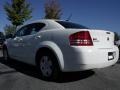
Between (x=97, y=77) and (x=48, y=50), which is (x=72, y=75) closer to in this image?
(x=97, y=77)

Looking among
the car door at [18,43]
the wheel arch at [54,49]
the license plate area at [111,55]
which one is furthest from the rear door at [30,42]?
the license plate area at [111,55]

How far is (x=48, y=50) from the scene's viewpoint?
5996 millimetres

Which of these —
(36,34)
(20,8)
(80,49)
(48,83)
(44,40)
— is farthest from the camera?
(20,8)

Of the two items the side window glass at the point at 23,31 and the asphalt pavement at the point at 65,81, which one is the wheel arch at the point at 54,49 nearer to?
the asphalt pavement at the point at 65,81

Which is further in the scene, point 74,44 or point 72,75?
point 72,75

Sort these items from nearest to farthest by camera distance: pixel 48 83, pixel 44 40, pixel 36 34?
pixel 48 83, pixel 44 40, pixel 36 34

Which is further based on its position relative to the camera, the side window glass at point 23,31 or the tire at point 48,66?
the side window glass at point 23,31

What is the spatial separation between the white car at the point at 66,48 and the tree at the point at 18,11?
1759 centimetres

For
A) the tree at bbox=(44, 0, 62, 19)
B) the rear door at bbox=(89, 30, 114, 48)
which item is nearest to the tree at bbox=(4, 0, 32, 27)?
the tree at bbox=(44, 0, 62, 19)

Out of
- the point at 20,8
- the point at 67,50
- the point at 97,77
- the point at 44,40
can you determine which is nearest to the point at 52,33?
the point at 44,40

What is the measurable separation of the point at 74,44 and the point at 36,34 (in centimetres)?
152

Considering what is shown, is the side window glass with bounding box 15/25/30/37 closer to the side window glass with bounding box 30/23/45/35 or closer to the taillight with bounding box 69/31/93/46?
the side window glass with bounding box 30/23/45/35

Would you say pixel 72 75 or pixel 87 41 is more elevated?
pixel 87 41

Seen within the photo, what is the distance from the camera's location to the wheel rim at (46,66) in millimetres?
5941
